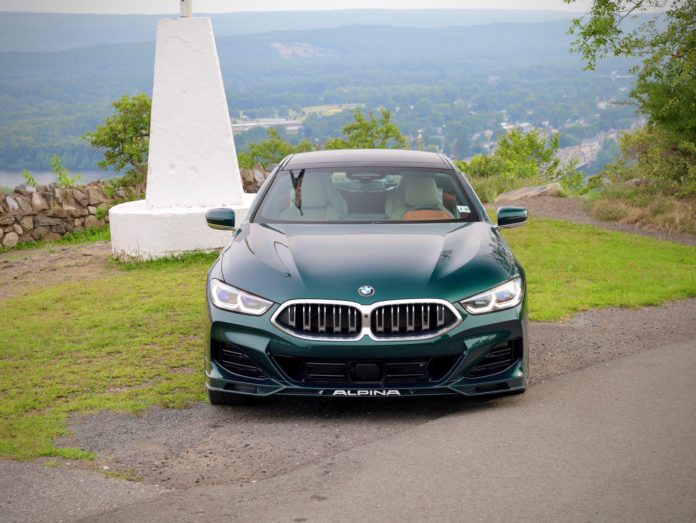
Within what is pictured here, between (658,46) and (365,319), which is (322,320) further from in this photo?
(658,46)

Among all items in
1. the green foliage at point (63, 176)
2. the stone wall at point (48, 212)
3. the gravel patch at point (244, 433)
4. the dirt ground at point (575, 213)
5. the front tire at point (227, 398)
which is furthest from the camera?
the green foliage at point (63, 176)

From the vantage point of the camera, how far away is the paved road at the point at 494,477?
13.9ft

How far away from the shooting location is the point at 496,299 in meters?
5.66

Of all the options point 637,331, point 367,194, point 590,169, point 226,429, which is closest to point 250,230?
point 367,194

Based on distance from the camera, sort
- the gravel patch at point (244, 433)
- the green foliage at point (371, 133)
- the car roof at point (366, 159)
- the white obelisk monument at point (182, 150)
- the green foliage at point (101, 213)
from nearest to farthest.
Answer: the gravel patch at point (244, 433), the car roof at point (366, 159), the white obelisk monument at point (182, 150), the green foliage at point (101, 213), the green foliage at point (371, 133)

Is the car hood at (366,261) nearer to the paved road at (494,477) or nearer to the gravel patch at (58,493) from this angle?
the paved road at (494,477)

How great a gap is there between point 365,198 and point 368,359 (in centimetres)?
213

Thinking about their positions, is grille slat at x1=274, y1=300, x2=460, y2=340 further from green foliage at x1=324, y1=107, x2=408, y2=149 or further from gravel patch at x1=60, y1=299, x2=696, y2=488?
green foliage at x1=324, y1=107, x2=408, y2=149

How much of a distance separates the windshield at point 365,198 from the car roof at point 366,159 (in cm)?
8

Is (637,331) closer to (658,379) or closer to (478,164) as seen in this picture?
(658,379)

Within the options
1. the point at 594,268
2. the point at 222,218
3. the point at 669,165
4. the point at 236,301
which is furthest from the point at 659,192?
the point at 236,301

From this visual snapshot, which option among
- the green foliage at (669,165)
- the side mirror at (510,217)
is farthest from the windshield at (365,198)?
the green foliage at (669,165)

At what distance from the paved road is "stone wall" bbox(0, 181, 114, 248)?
1301 centimetres

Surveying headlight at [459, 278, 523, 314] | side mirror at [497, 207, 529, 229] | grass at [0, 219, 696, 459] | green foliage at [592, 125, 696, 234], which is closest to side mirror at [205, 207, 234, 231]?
grass at [0, 219, 696, 459]
